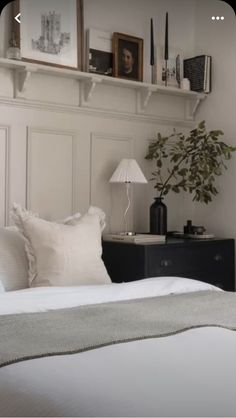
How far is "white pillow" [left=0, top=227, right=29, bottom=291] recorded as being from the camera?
8.43ft

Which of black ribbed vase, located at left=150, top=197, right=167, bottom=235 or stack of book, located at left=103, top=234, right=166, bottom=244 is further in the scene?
black ribbed vase, located at left=150, top=197, right=167, bottom=235

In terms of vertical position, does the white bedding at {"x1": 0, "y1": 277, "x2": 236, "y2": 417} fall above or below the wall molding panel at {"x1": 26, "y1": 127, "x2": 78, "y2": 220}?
below

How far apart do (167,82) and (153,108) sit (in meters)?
0.19

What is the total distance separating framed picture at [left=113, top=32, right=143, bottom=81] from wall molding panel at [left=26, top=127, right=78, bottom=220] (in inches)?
20.9

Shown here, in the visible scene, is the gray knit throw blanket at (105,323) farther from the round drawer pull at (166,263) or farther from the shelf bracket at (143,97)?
the shelf bracket at (143,97)

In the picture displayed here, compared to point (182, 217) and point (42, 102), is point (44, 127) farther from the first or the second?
point (182, 217)

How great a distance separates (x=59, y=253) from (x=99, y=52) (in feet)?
4.79

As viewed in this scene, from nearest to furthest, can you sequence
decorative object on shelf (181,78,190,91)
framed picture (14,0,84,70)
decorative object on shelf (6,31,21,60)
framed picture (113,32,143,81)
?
decorative object on shelf (6,31,21,60)
framed picture (14,0,84,70)
framed picture (113,32,143,81)
decorative object on shelf (181,78,190,91)

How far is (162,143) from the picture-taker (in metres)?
3.69

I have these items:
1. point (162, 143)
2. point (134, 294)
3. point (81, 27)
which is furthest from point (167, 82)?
point (134, 294)

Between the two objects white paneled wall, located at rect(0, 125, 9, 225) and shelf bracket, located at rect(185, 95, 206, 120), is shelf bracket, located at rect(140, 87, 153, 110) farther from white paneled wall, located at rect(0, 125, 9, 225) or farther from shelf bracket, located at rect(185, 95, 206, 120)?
white paneled wall, located at rect(0, 125, 9, 225)

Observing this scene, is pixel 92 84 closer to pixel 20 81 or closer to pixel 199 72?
pixel 20 81

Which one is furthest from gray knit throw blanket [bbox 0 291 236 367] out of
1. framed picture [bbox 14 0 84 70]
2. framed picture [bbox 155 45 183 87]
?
framed picture [bbox 155 45 183 87]

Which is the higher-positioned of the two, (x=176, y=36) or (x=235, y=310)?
(x=176, y=36)
